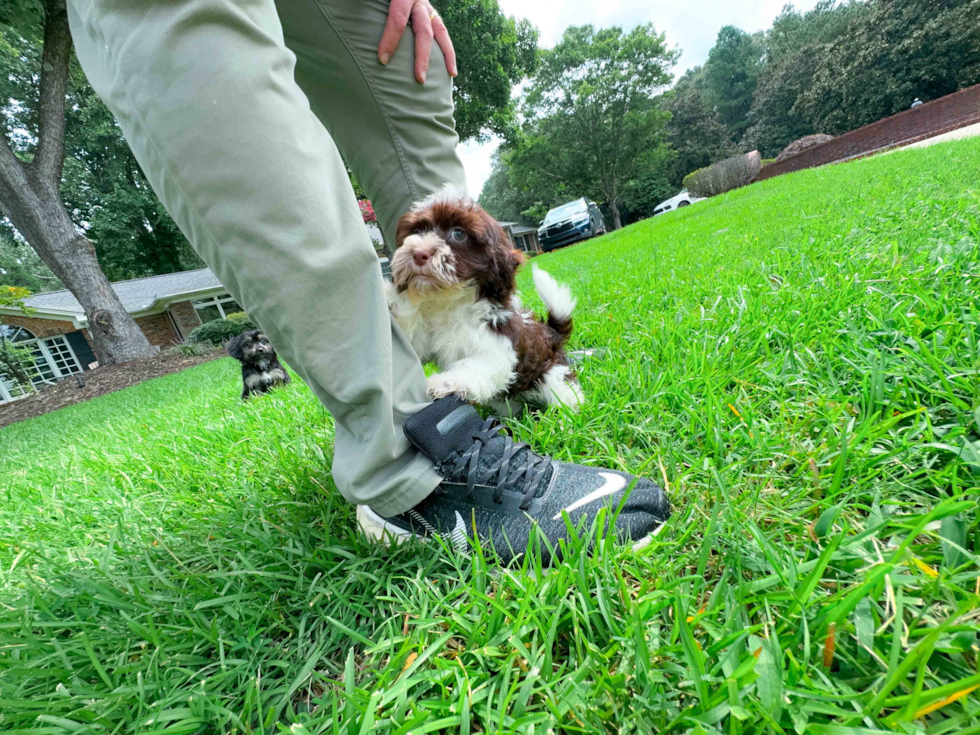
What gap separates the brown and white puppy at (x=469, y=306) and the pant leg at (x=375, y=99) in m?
0.24

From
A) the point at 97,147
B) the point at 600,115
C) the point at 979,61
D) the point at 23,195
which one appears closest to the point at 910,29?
the point at 979,61

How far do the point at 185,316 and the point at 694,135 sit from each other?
41.1 meters

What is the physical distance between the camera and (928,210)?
9.62ft

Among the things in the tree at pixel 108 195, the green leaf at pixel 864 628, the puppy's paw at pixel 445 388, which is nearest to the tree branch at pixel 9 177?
the tree at pixel 108 195

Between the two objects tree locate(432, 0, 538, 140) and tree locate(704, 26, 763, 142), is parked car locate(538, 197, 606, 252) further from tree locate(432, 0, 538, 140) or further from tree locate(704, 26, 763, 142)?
tree locate(704, 26, 763, 142)

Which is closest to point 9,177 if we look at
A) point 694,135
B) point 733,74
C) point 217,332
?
point 217,332

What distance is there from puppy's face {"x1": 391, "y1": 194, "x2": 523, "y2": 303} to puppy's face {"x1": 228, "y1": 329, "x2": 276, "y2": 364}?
350cm

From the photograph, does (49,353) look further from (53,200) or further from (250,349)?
(250,349)

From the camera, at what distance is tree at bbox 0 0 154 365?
31.2 feet

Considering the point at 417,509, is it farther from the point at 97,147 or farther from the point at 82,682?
the point at 97,147

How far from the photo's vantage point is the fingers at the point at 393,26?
1641mm

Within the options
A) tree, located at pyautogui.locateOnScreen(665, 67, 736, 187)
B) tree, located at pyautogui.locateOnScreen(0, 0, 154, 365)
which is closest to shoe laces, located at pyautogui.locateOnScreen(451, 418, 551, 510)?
tree, located at pyautogui.locateOnScreen(0, 0, 154, 365)

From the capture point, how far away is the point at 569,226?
22062mm

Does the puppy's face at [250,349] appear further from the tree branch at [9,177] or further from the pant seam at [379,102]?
the tree branch at [9,177]
